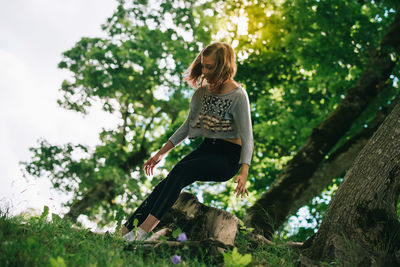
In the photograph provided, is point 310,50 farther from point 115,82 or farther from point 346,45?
point 115,82

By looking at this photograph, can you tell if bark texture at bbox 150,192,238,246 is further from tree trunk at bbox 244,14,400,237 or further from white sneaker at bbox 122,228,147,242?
tree trunk at bbox 244,14,400,237

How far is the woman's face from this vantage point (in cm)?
Answer: 373

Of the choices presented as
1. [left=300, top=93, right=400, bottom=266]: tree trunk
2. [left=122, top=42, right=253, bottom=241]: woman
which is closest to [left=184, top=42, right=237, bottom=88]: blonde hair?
[left=122, top=42, right=253, bottom=241]: woman

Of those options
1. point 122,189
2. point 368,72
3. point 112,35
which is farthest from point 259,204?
point 112,35

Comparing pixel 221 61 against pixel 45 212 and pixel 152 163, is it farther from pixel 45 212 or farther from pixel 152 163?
pixel 45 212

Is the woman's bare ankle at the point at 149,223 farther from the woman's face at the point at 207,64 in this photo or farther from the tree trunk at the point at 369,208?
the tree trunk at the point at 369,208

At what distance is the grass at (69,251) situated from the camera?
2391mm

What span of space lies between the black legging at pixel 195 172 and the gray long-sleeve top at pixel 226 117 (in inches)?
4.7

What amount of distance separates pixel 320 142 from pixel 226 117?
427 cm

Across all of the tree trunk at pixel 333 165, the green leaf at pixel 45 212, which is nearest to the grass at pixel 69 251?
the green leaf at pixel 45 212

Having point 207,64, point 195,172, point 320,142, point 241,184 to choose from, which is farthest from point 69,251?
point 320,142

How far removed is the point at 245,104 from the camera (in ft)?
12.2

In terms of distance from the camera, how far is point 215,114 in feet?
12.6

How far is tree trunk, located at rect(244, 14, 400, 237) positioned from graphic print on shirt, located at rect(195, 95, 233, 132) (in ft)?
8.84
